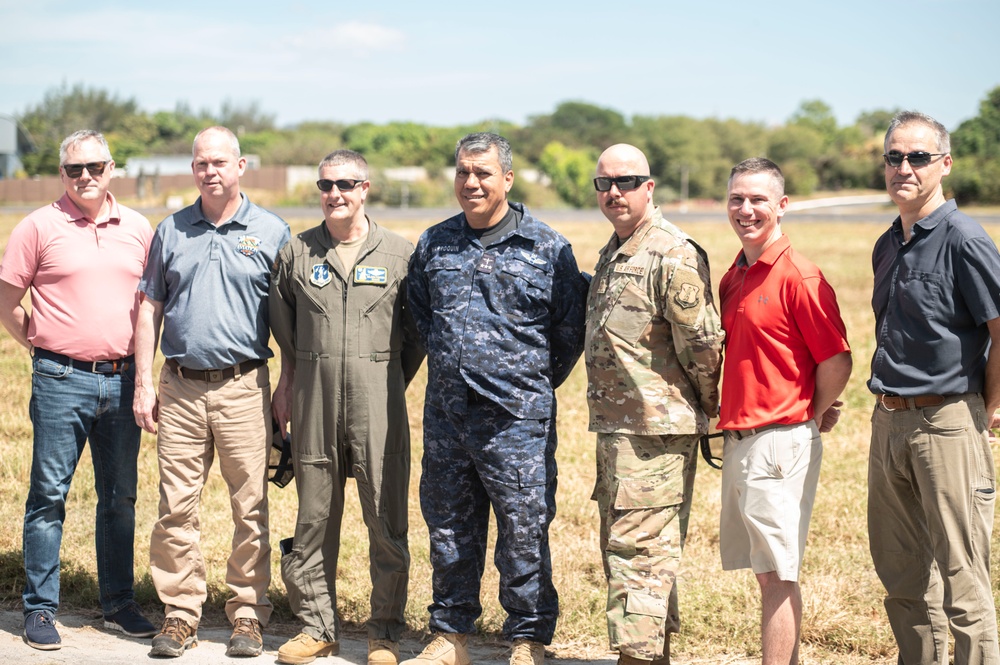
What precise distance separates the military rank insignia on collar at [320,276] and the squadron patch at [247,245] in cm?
38

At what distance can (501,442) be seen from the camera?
4.50 meters

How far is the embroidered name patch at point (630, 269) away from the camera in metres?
4.28

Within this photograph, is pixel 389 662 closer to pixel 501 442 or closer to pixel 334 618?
pixel 334 618

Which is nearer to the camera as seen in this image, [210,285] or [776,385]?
[776,385]

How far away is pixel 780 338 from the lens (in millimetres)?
4086

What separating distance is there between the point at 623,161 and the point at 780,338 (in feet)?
→ 3.26

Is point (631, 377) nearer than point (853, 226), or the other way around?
point (631, 377)

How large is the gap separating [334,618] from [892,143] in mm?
3353

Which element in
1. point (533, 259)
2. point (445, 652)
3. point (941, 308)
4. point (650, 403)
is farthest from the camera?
point (445, 652)

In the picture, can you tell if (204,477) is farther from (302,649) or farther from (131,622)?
(302,649)

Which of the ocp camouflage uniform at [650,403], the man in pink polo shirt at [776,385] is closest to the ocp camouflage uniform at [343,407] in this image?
the ocp camouflage uniform at [650,403]

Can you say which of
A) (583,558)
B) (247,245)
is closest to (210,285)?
(247,245)

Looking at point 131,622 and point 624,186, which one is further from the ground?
point 624,186

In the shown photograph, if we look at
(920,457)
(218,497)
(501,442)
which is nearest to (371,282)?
(501,442)
